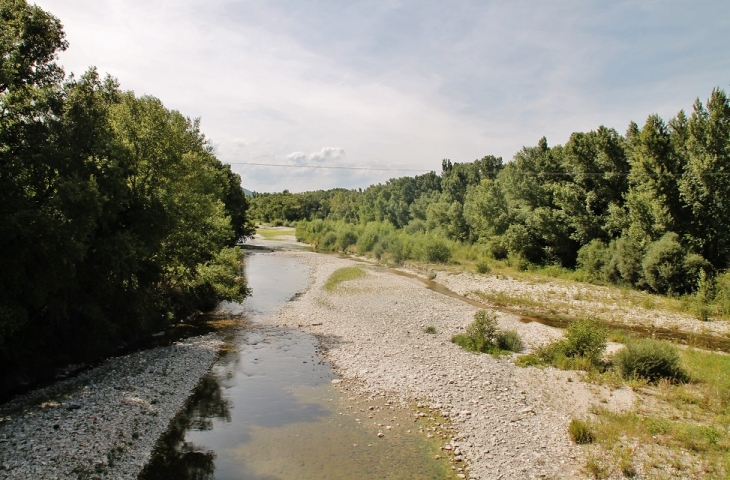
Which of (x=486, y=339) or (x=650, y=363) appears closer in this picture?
(x=650, y=363)

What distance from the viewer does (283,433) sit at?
596 inches

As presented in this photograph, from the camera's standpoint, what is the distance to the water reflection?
502 inches

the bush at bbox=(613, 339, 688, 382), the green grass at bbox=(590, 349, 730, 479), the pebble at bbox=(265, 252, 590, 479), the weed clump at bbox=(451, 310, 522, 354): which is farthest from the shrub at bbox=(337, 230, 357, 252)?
the green grass at bbox=(590, 349, 730, 479)

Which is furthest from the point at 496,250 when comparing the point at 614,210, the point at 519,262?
the point at 614,210

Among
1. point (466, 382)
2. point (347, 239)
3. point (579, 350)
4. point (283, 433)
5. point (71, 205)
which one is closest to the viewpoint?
point (283, 433)

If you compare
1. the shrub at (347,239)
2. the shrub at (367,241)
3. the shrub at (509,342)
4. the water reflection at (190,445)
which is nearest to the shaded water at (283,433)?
the water reflection at (190,445)

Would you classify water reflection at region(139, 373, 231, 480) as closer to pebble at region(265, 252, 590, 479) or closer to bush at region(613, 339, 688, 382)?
pebble at region(265, 252, 590, 479)

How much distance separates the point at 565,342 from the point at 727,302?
18.2 m

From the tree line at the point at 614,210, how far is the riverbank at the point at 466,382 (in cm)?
1587

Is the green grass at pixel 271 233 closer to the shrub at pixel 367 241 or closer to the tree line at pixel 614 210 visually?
the shrub at pixel 367 241

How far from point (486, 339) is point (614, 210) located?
28.9 meters

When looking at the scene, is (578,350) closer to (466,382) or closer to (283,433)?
(466,382)

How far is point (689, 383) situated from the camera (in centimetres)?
1819

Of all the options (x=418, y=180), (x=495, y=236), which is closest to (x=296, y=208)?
(x=418, y=180)
